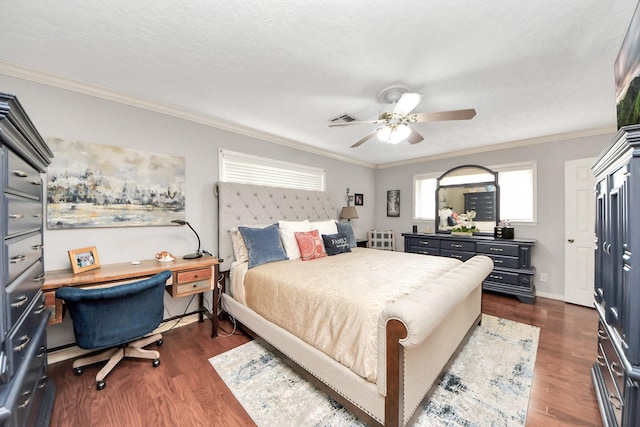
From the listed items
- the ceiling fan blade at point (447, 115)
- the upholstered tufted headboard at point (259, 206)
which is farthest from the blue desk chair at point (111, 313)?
the ceiling fan blade at point (447, 115)

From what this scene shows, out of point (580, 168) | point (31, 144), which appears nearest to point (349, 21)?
point (31, 144)

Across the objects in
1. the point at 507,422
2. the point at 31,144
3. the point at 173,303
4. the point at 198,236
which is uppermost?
the point at 31,144

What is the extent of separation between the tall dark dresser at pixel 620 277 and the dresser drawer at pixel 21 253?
2.51 meters

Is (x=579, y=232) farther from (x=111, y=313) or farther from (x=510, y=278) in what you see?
(x=111, y=313)

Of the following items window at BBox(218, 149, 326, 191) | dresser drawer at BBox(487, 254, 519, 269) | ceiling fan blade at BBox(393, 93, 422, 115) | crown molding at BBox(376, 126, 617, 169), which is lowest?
dresser drawer at BBox(487, 254, 519, 269)

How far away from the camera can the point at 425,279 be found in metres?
2.03

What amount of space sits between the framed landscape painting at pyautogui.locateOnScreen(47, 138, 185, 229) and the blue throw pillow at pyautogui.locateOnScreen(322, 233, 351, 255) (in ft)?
5.71

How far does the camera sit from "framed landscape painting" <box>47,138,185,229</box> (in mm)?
2146

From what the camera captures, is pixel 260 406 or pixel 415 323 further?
pixel 260 406

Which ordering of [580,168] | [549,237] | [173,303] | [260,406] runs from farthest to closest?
[549,237], [580,168], [173,303], [260,406]

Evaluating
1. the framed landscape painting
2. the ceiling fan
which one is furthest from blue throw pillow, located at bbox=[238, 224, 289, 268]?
the ceiling fan

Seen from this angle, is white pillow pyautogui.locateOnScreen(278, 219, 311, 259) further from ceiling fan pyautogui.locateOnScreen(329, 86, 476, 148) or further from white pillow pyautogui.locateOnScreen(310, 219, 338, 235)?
ceiling fan pyautogui.locateOnScreen(329, 86, 476, 148)

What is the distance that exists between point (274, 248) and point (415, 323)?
6.18ft

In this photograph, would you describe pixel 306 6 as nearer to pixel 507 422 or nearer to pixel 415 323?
pixel 415 323
